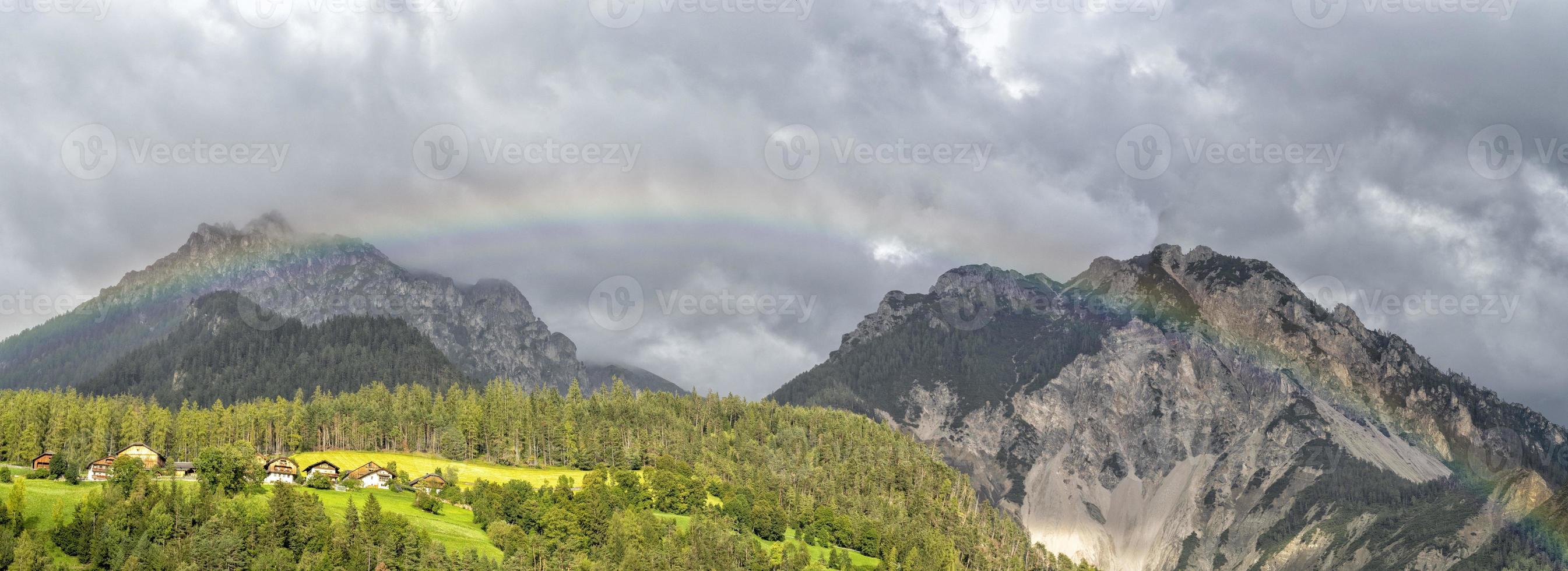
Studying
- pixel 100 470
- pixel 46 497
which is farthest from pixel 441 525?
pixel 100 470

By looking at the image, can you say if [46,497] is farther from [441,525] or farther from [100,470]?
[441,525]

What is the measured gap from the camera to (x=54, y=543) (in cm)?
15000

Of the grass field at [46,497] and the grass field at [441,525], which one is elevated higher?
the grass field at [46,497]

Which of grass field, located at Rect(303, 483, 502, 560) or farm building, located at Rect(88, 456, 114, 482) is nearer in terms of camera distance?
grass field, located at Rect(303, 483, 502, 560)

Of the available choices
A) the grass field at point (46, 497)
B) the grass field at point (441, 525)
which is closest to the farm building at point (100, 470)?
the grass field at point (46, 497)

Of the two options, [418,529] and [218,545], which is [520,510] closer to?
[418,529]

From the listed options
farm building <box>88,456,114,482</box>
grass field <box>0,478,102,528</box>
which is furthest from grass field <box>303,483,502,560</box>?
grass field <box>0,478,102,528</box>

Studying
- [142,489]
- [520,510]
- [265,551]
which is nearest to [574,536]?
[520,510]

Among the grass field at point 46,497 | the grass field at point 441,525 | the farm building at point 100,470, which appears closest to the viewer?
the grass field at point 46,497

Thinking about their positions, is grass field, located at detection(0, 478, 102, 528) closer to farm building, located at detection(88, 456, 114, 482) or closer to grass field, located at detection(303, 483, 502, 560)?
farm building, located at detection(88, 456, 114, 482)

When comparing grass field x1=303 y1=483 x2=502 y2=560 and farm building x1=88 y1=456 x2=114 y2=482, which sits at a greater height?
farm building x1=88 y1=456 x2=114 y2=482

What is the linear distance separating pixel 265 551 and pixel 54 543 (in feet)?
79.9

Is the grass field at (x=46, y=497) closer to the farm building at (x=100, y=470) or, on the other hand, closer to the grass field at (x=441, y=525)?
the farm building at (x=100, y=470)

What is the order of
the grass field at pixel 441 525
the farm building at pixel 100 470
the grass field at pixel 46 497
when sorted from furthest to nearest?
the farm building at pixel 100 470
the grass field at pixel 441 525
the grass field at pixel 46 497
